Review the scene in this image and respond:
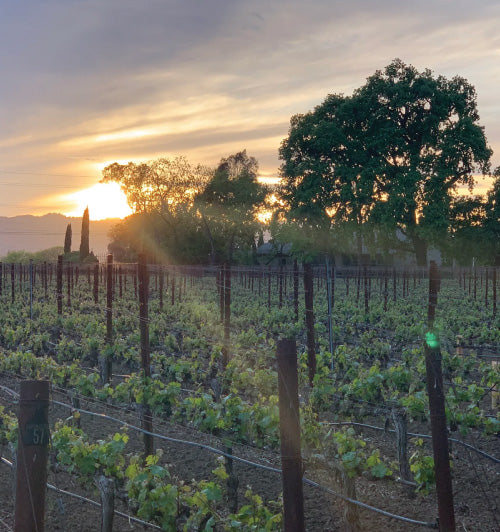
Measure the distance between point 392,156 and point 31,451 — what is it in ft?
126

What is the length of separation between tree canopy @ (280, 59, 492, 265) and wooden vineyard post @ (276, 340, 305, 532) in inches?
1346

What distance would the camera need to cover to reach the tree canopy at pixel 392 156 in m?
37.8

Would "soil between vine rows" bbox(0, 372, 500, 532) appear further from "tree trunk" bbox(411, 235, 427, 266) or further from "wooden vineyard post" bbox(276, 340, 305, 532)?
"tree trunk" bbox(411, 235, 427, 266)

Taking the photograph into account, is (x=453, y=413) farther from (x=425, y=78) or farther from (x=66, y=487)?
(x=425, y=78)

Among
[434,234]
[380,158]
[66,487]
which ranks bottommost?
[66,487]

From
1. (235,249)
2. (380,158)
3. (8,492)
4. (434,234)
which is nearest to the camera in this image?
(8,492)

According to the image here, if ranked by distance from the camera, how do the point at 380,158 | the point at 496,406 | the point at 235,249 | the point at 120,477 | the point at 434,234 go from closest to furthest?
the point at 120,477
the point at 496,406
the point at 434,234
the point at 380,158
the point at 235,249

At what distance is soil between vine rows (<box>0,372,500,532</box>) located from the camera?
18.8 ft

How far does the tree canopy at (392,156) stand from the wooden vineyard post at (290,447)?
34.2 m

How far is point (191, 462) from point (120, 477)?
152cm

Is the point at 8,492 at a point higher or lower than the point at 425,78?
lower

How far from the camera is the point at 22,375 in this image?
11.7 metres

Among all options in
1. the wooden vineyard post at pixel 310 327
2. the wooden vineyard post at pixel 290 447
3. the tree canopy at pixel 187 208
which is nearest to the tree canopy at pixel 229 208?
the tree canopy at pixel 187 208

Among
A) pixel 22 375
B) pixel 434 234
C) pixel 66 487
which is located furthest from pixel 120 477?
pixel 434 234
